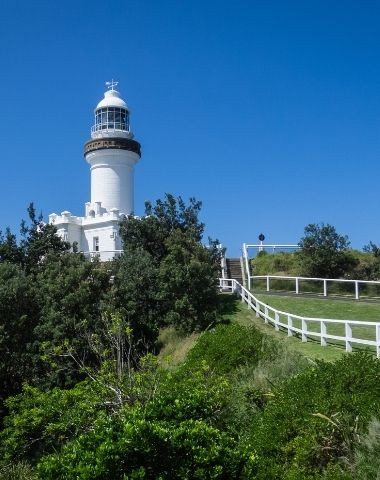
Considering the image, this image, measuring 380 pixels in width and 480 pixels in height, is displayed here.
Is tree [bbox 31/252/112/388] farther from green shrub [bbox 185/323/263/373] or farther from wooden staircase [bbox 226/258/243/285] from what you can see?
wooden staircase [bbox 226/258/243/285]

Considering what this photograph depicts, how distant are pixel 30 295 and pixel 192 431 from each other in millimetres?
15249

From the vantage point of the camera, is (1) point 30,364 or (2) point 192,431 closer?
(2) point 192,431

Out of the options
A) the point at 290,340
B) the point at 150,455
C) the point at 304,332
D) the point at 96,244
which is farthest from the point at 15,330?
the point at 96,244

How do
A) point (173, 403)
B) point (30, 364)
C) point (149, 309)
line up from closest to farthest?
1. point (173, 403)
2. point (30, 364)
3. point (149, 309)

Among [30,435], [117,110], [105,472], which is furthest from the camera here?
[117,110]

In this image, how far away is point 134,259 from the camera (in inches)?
996

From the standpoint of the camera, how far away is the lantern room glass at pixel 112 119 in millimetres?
43156

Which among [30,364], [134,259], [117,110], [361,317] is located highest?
[117,110]

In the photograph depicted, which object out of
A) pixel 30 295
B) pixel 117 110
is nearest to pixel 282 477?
pixel 30 295

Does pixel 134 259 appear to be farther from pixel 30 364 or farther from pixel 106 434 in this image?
pixel 106 434

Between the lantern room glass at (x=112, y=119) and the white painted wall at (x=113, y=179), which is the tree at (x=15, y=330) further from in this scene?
the lantern room glass at (x=112, y=119)

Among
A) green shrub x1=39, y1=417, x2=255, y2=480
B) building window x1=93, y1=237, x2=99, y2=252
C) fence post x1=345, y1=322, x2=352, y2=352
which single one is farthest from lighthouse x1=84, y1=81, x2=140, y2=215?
green shrub x1=39, y1=417, x2=255, y2=480

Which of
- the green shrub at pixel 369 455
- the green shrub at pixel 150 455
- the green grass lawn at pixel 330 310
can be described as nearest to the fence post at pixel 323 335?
the green grass lawn at pixel 330 310

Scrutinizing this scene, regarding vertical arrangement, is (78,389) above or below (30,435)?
above
